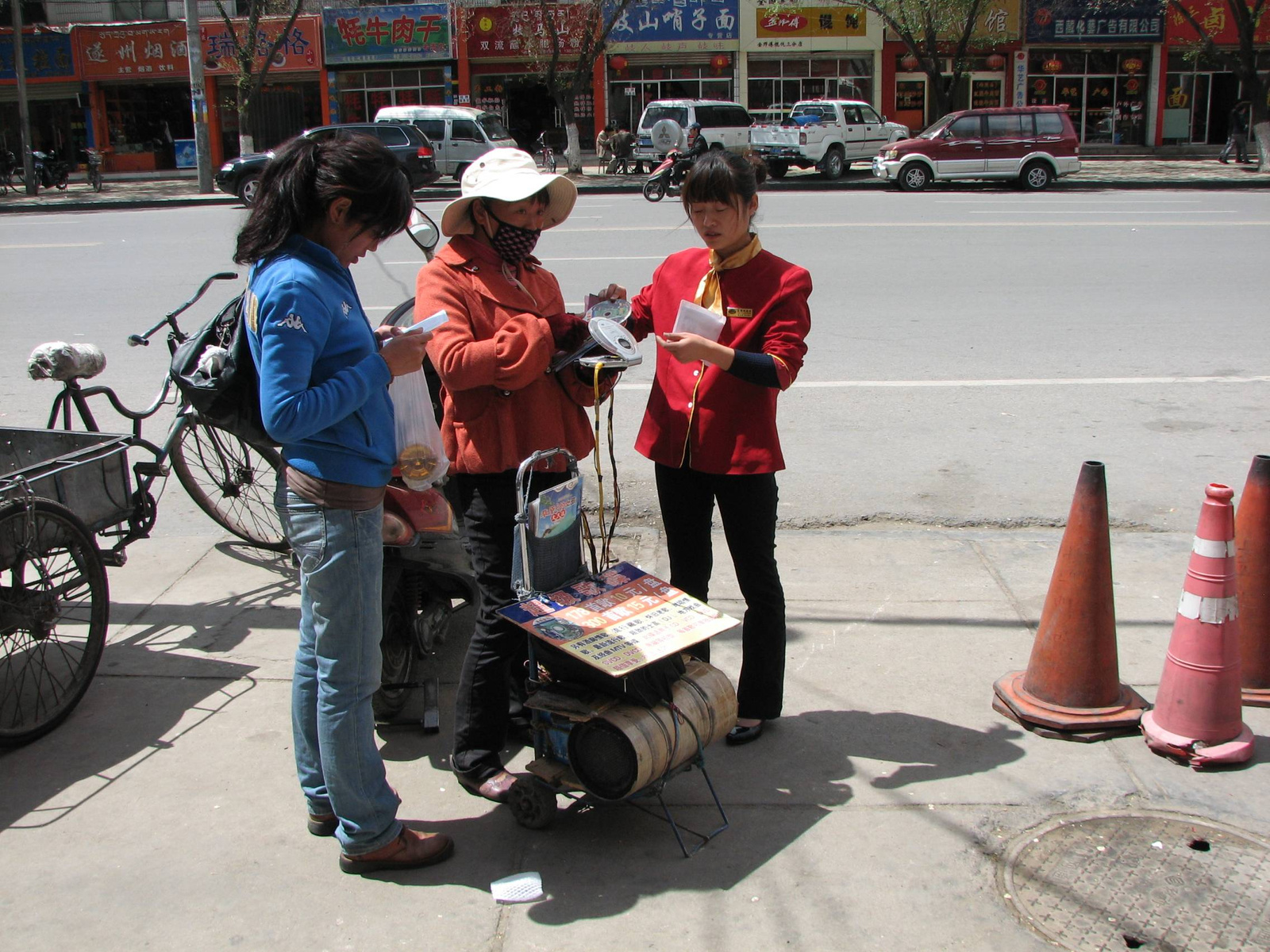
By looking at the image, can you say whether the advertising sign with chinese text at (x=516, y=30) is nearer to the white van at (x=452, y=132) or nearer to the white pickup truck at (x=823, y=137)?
the white van at (x=452, y=132)

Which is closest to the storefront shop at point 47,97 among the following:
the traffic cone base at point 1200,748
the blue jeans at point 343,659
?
the blue jeans at point 343,659

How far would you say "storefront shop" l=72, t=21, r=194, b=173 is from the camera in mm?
31984

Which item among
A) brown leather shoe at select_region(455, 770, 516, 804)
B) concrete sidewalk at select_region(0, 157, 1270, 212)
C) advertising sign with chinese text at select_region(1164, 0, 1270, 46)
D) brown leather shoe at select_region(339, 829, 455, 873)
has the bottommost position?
brown leather shoe at select_region(339, 829, 455, 873)

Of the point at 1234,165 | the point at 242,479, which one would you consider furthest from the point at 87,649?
the point at 1234,165

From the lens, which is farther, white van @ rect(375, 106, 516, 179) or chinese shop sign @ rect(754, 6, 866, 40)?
chinese shop sign @ rect(754, 6, 866, 40)

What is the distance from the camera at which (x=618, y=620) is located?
2.89m

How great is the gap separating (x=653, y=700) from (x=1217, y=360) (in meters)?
6.49

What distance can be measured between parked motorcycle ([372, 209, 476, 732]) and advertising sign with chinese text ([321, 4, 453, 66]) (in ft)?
99.6

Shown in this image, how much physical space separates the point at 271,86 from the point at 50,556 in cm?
3348

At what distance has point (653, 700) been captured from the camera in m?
2.83

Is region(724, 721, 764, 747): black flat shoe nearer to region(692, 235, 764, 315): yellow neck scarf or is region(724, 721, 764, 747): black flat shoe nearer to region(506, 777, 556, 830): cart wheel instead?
region(506, 777, 556, 830): cart wheel

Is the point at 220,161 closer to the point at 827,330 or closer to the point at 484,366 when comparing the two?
the point at 827,330

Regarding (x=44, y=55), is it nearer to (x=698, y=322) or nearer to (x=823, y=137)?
(x=823, y=137)

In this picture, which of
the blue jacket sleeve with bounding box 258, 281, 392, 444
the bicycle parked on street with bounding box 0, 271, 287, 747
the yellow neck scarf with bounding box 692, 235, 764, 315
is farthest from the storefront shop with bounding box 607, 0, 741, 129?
the blue jacket sleeve with bounding box 258, 281, 392, 444
